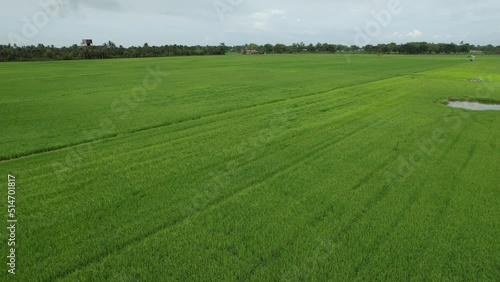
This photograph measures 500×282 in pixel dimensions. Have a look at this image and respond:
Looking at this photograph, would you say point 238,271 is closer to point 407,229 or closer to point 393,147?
point 407,229

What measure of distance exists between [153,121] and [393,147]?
11.3 metres

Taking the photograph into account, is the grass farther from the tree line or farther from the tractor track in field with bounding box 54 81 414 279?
the tree line

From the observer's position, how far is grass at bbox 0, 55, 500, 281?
18.9 feet

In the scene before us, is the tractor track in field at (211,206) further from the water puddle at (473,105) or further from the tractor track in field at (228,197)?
the water puddle at (473,105)

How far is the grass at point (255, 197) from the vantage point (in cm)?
577

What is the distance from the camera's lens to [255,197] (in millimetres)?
8195

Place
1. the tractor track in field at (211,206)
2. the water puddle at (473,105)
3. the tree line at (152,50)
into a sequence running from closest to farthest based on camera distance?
1. the tractor track in field at (211,206)
2. the water puddle at (473,105)
3. the tree line at (152,50)

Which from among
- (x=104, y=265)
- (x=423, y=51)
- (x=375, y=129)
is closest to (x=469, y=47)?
(x=423, y=51)

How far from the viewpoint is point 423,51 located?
180 m

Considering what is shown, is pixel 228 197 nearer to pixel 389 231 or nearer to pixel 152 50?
pixel 389 231

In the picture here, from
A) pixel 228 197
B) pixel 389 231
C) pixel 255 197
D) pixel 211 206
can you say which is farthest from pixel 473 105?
pixel 211 206

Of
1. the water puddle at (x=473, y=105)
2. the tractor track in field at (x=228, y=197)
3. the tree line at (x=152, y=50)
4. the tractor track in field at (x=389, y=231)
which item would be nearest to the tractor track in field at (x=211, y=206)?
the tractor track in field at (x=228, y=197)

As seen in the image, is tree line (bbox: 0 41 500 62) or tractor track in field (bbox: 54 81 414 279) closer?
tractor track in field (bbox: 54 81 414 279)

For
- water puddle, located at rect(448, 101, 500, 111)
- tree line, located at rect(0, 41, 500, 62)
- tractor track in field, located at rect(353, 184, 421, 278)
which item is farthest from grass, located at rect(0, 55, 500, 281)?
tree line, located at rect(0, 41, 500, 62)
